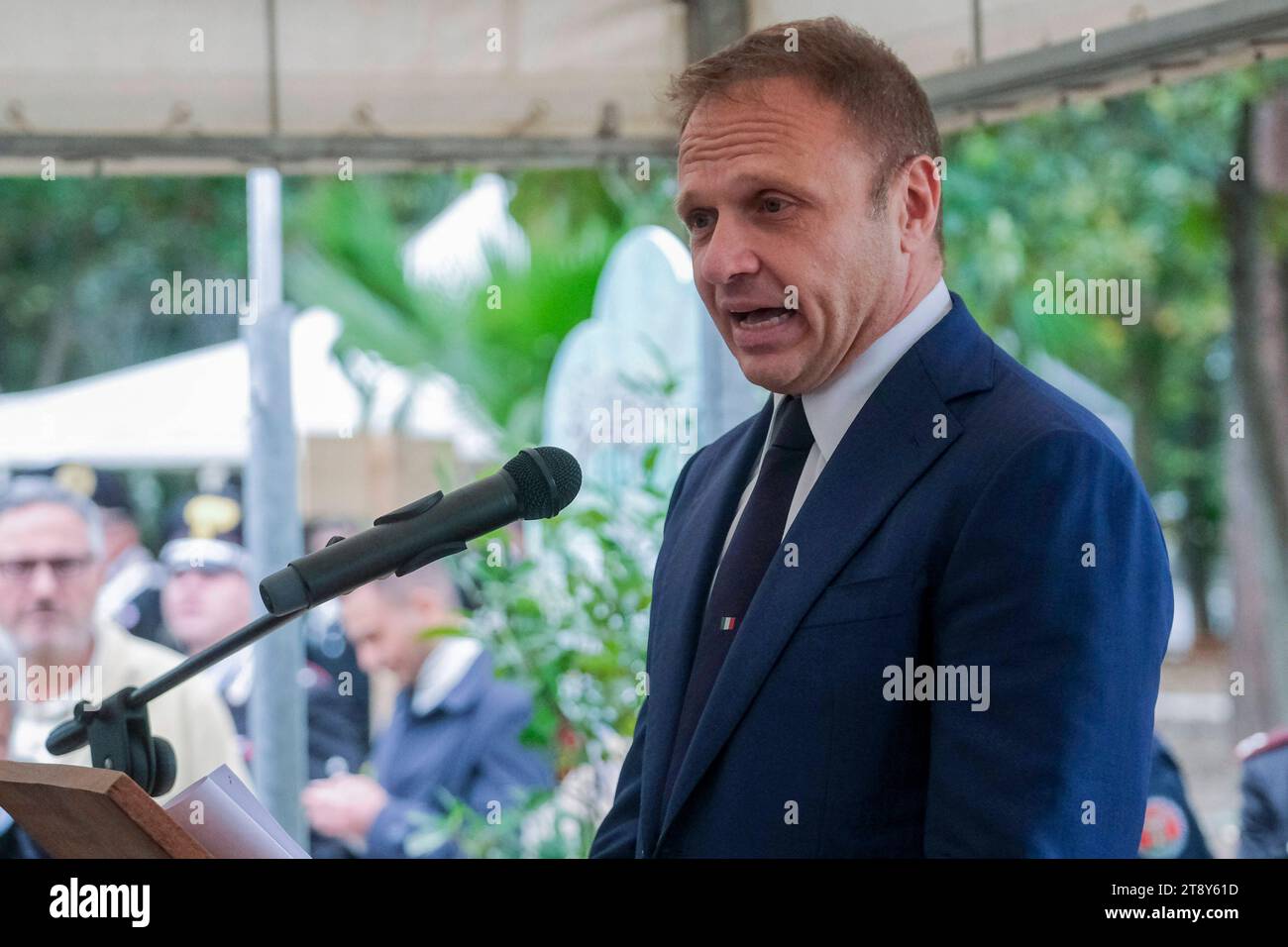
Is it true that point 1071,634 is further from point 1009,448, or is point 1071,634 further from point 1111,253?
point 1111,253

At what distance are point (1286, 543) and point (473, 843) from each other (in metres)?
3.42

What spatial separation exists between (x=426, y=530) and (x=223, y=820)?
31 cm

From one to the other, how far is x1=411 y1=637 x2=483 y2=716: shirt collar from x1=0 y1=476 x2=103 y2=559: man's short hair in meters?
0.95

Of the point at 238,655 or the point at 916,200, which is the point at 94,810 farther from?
the point at 238,655

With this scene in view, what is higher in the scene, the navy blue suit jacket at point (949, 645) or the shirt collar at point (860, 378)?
the shirt collar at point (860, 378)

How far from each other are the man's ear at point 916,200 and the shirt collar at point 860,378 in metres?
0.07

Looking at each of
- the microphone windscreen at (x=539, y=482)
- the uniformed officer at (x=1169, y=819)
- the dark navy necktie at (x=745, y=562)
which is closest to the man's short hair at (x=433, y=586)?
the uniformed officer at (x=1169, y=819)

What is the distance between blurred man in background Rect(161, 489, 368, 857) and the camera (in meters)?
4.71

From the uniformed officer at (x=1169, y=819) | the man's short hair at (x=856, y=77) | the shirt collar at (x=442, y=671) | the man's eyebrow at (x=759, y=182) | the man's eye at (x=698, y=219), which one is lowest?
the uniformed officer at (x=1169, y=819)

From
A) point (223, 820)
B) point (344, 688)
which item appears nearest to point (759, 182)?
point (223, 820)

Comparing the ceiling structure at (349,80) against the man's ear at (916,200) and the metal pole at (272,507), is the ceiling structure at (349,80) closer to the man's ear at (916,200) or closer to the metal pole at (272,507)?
the metal pole at (272,507)

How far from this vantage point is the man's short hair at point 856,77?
59.0 inches
